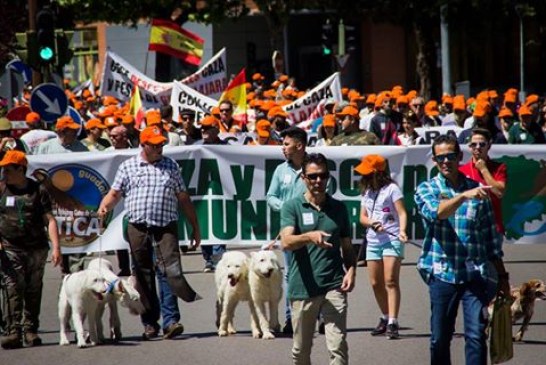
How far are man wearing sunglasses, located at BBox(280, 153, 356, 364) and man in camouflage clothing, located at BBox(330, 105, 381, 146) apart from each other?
7.48 m

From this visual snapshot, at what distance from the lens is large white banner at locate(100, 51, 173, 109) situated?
2762 cm

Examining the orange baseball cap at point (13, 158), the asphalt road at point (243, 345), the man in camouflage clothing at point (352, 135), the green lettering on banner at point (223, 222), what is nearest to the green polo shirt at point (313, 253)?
the asphalt road at point (243, 345)

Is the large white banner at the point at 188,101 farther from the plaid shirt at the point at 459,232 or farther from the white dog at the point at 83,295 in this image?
the plaid shirt at the point at 459,232

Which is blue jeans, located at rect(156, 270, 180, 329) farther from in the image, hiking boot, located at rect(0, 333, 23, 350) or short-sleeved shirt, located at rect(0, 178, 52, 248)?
hiking boot, located at rect(0, 333, 23, 350)

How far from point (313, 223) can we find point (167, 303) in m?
3.73

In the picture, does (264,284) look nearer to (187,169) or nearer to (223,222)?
(223,222)

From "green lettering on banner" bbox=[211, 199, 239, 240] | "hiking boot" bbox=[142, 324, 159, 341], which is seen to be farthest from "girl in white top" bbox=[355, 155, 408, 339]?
"green lettering on banner" bbox=[211, 199, 239, 240]

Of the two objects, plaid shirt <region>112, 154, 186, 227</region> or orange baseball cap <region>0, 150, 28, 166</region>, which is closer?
orange baseball cap <region>0, 150, 28, 166</region>

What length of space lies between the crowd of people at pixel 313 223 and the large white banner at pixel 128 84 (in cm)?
617

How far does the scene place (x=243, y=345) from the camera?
12711 mm

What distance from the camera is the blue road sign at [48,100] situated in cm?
2269

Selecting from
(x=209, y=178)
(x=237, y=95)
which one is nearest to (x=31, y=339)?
(x=209, y=178)

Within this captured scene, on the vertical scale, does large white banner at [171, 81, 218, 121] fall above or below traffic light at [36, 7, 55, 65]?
below

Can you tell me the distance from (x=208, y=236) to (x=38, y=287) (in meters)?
3.49
